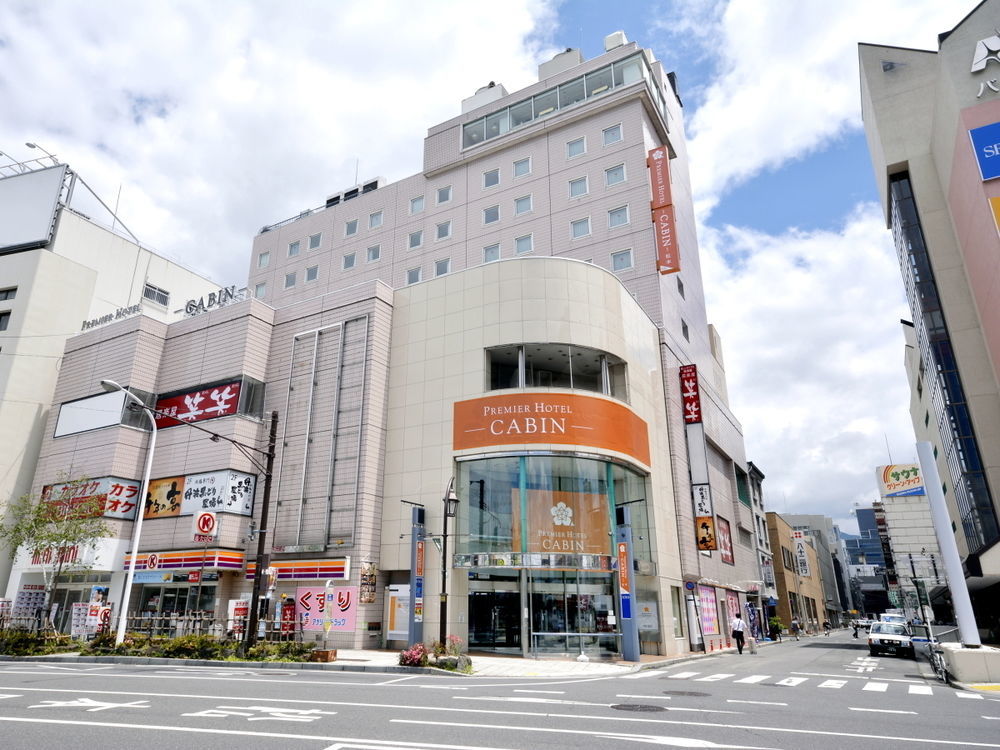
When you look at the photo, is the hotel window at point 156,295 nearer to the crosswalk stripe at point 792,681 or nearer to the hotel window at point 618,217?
the hotel window at point 618,217

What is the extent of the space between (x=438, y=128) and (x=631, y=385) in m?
30.6

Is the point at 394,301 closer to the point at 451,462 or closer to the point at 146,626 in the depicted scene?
the point at 451,462

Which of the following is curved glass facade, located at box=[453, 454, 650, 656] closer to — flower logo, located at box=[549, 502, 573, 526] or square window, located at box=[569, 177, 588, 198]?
flower logo, located at box=[549, 502, 573, 526]

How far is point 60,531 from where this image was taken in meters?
28.8

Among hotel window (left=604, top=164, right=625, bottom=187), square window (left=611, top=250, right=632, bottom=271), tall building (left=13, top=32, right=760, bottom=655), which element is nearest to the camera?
tall building (left=13, top=32, right=760, bottom=655)

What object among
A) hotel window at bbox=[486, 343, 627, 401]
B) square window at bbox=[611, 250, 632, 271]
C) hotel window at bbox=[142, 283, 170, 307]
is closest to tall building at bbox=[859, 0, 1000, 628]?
square window at bbox=[611, 250, 632, 271]

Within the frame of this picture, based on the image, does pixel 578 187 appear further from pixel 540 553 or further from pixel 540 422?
pixel 540 553

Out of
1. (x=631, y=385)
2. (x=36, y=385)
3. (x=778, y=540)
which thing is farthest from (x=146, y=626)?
(x=778, y=540)

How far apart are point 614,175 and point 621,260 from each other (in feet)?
21.2

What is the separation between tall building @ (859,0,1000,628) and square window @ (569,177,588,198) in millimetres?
23144

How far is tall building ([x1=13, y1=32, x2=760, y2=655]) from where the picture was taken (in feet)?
85.4

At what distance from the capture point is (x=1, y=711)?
32.3 ft

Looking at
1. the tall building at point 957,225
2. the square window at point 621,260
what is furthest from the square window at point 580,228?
the tall building at point 957,225

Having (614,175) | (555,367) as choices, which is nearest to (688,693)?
(555,367)
